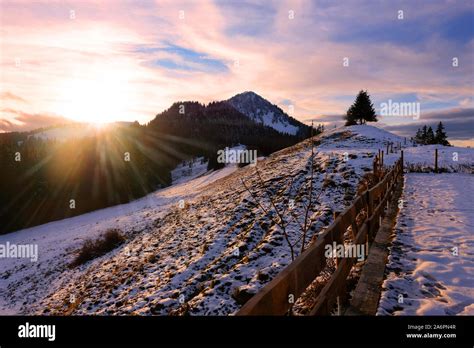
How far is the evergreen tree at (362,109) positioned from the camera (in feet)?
201

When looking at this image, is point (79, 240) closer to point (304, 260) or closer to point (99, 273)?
point (99, 273)

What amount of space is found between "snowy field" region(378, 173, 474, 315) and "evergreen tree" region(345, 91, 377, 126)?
53750 mm

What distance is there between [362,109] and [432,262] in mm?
61128

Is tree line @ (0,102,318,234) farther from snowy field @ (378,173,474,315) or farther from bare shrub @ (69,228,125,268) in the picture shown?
snowy field @ (378,173,474,315)

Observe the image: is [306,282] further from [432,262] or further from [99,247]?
[99,247]

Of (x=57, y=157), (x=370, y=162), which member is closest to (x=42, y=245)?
(x=370, y=162)

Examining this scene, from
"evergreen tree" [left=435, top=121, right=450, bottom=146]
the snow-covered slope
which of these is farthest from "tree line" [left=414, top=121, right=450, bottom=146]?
the snow-covered slope

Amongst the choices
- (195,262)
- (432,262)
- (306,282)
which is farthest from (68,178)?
(306,282)

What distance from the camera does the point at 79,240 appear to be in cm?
2905

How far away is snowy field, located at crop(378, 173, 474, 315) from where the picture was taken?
14.9 feet

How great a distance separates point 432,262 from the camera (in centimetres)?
614

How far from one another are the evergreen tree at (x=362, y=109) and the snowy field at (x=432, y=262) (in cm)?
5375
